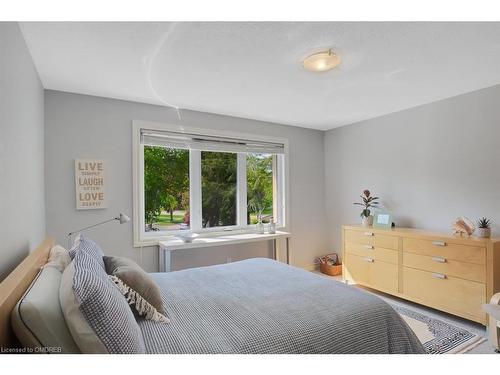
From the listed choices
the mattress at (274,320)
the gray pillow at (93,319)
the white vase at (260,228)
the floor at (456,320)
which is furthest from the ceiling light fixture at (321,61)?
the white vase at (260,228)

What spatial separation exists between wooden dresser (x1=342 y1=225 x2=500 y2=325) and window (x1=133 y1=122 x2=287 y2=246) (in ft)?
4.27

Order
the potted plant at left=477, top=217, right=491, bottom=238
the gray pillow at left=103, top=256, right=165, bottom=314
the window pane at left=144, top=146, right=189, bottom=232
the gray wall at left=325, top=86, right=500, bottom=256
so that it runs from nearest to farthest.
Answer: the gray pillow at left=103, top=256, right=165, bottom=314 < the potted plant at left=477, top=217, right=491, bottom=238 < the gray wall at left=325, top=86, right=500, bottom=256 < the window pane at left=144, top=146, right=189, bottom=232

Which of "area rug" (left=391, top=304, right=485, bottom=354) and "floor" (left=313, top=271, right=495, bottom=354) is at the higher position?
"area rug" (left=391, top=304, right=485, bottom=354)

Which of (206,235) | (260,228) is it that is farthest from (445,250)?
(206,235)

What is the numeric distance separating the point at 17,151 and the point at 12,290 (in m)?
1.00

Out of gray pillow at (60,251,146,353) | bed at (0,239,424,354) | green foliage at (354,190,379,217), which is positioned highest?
green foliage at (354,190,379,217)

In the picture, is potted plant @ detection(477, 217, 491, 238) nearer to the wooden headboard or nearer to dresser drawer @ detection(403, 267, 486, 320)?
dresser drawer @ detection(403, 267, 486, 320)

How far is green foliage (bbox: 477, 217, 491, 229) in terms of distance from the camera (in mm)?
2791

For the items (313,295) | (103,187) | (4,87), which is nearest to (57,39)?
(4,87)

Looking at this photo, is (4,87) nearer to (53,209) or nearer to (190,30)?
(190,30)

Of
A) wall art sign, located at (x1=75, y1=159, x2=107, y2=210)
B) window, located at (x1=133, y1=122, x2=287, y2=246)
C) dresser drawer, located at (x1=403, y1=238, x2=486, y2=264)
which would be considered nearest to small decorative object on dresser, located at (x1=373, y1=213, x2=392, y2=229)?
dresser drawer, located at (x1=403, y1=238, x2=486, y2=264)

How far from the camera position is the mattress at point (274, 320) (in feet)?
4.29

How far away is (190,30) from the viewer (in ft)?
5.99

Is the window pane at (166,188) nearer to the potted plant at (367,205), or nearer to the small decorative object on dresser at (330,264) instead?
the small decorative object on dresser at (330,264)
